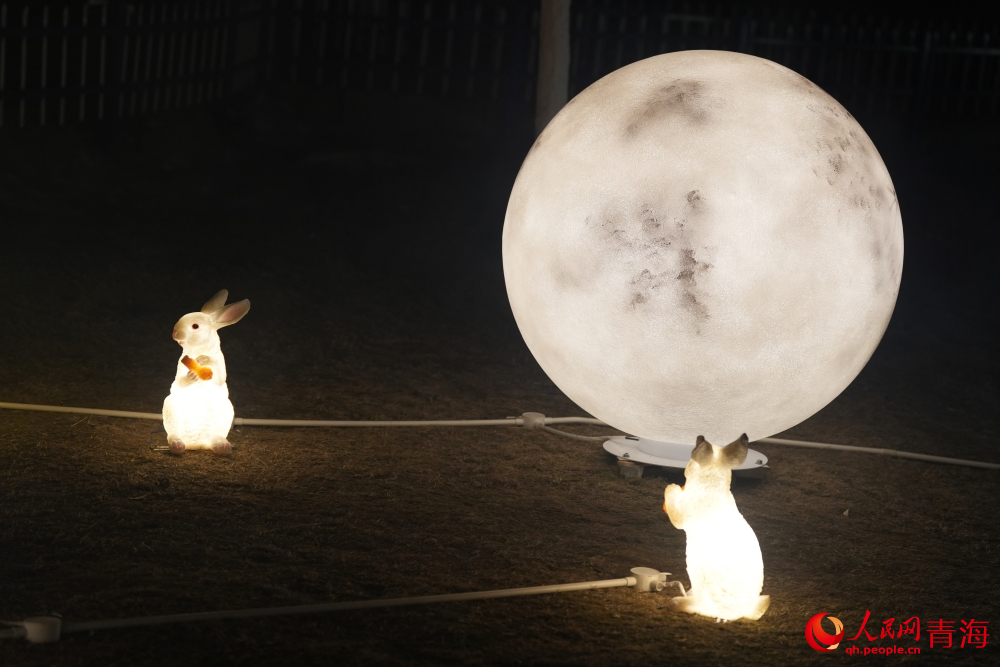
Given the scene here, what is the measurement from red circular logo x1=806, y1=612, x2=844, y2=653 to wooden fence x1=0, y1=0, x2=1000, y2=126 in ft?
35.7

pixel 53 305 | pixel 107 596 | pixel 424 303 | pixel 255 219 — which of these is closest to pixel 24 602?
pixel 107 596

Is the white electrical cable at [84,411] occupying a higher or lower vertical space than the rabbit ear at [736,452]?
higher

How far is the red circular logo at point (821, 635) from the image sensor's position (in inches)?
154

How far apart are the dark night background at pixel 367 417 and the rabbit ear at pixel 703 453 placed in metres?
0.55

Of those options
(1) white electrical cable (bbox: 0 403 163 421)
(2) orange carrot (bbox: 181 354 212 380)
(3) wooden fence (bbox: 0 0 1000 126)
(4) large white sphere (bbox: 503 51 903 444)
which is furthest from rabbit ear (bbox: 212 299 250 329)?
(3) wooden fence (bbox: 0 0 1000 126)

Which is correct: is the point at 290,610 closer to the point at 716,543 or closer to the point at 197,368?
the point at 716,543

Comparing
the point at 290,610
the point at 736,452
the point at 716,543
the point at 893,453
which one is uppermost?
the point at 893,453

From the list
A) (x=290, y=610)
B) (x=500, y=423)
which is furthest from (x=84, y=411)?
(x=290, y=610)

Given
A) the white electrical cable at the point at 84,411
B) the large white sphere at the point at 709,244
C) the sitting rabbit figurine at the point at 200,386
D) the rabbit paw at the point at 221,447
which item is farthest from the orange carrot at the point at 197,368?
the large white sphere at the point at 709,244

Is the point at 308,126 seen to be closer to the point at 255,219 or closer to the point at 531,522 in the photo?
the point at 255,219

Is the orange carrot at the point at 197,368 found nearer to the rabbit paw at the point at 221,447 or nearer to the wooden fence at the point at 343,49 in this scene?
the rabbit paw at the point at 221,447

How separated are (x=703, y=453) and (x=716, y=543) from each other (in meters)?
0.31

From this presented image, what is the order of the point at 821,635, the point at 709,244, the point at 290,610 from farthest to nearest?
the point at 709,244
the point at 821,635
the point at 290,610

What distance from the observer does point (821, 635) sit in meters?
3.95
